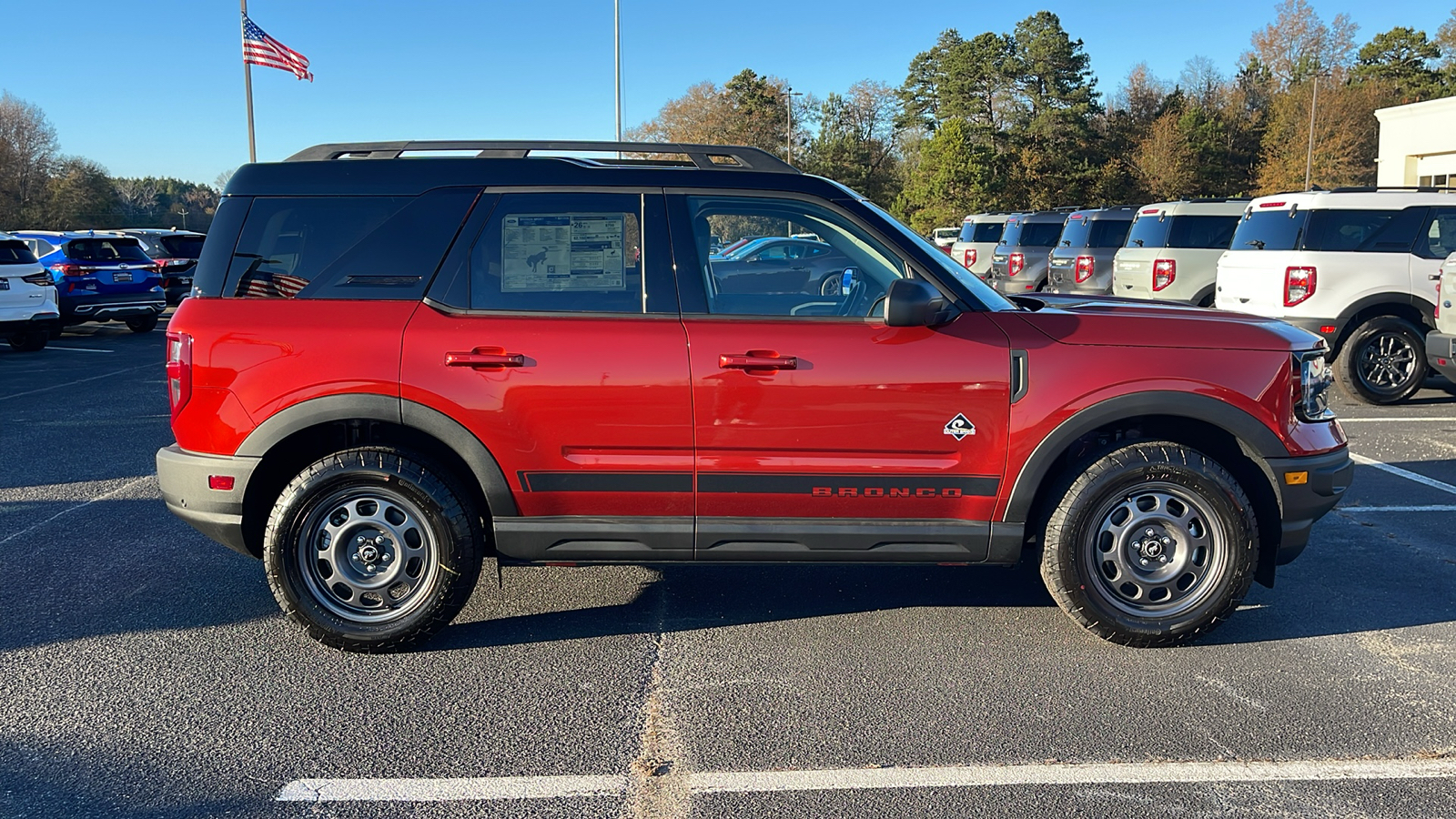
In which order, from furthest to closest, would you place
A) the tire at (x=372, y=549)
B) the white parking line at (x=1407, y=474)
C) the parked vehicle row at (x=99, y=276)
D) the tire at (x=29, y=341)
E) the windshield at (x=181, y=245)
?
the windshield at (x=181, y=245), the parked vehicle row at (x=99, y=276), the tire at (x=29, y=341), the white parking line at (x=1407, y=474), the tire at (x=372, y=549)

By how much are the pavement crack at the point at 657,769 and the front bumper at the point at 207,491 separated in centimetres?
178

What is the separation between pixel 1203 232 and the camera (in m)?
14.2

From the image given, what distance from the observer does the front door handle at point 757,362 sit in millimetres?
3945

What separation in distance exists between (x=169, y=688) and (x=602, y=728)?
1.66 m

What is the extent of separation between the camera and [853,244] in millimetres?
4188

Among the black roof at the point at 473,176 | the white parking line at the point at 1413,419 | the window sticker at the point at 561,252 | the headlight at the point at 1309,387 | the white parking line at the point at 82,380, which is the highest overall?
the black roof at the point at 473,176

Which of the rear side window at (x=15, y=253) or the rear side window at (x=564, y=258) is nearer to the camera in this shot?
the rear side window at (x=564, y=258)

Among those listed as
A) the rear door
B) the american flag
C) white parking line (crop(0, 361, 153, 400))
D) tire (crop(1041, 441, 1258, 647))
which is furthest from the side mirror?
the american flag

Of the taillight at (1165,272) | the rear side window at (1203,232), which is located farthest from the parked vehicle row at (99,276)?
the rear side window at (1203,232)

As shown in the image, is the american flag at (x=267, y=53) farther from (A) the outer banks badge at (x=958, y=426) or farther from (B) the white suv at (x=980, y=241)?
(A) the outer banks badge at (x=958, y=426)

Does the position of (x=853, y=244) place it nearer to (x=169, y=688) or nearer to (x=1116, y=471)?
(x=1116, y=471)

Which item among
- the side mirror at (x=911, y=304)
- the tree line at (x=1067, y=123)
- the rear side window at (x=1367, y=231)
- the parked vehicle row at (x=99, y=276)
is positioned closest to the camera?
the side mirror at (x=911, y=304)

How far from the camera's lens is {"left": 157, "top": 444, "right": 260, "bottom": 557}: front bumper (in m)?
4.12

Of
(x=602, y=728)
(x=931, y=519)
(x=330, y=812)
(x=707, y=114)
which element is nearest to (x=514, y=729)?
(x=602, y=728)
